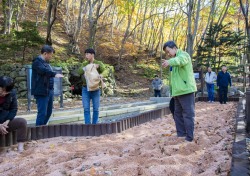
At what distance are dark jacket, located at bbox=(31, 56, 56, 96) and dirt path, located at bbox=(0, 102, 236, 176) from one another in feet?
2.52

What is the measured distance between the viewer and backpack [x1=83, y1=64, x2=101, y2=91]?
480 cm

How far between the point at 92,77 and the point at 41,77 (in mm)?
859

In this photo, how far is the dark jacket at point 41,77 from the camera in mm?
4270

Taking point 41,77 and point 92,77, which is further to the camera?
point 92,77

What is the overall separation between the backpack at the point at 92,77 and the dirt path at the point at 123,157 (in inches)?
40.2

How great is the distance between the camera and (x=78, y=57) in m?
17.4

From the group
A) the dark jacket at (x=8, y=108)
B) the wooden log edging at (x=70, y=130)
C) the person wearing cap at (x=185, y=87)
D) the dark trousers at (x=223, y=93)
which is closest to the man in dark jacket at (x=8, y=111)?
the dark jacket at (x=8, y=108)

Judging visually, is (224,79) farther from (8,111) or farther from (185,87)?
(8,111)

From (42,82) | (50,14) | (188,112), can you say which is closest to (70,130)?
(42,82)

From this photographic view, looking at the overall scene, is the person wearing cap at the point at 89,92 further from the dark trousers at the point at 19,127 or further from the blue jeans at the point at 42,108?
the dark trousers at the point at 19,127

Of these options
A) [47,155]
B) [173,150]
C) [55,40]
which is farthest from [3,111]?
[55,40]

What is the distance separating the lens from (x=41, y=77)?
14.4 ft

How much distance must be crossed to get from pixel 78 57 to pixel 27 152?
14.2m

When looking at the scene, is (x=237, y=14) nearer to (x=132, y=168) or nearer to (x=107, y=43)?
(x=107, y=43)
